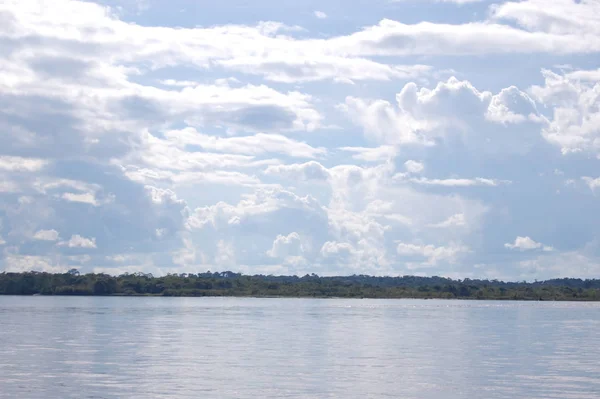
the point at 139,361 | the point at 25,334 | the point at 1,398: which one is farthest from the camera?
the point at 25,334

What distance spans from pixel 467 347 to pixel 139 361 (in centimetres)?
2929

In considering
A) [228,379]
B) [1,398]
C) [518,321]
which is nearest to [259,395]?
[228,379]

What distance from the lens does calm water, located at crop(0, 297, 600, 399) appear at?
155 ft

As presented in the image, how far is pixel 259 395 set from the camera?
148 ft

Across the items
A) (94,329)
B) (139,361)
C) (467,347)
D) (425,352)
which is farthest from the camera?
(94,329)

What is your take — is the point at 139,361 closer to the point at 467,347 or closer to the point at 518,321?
the point at 467,347

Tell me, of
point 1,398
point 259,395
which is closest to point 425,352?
point 259,395

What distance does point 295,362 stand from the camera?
60.9 m

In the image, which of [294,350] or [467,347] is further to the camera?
[467,347]

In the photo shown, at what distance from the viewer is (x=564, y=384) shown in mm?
50406

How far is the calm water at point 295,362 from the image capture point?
47312 millimetres

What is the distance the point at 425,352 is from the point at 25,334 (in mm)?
40679

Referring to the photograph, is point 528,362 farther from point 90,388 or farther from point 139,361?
point 90,388

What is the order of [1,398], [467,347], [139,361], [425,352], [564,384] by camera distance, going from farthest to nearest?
[467,347] < [425,352] < [139,361] < [564,384] < [1,398]
